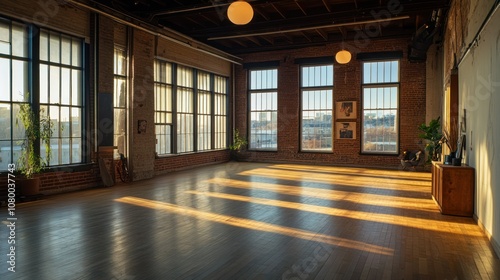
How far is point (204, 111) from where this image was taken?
13.0m

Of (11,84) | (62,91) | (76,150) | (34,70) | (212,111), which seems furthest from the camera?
(212,111)

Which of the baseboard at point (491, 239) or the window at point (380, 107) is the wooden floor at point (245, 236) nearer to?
the baseboard at point (491, 239)

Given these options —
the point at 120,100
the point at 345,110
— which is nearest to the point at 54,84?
the point at 120,100

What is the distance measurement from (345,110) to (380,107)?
45.2 inches

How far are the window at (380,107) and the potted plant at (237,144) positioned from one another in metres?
4.50

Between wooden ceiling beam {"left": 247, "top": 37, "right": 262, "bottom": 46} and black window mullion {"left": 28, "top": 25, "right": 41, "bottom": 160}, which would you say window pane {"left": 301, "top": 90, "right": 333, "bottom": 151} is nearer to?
wooden ceiling beam {"left": 247, "top": 37, "right": 262, "bottom": 46}

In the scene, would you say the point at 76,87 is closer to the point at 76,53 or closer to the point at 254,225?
the point at 76,53

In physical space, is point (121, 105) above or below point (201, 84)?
below

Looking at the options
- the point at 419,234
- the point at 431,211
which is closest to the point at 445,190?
the point at 431,211

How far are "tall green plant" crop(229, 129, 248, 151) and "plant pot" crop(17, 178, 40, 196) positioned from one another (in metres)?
8.27

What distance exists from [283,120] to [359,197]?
7.08 m

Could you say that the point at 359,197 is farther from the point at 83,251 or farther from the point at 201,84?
the point at 201,84

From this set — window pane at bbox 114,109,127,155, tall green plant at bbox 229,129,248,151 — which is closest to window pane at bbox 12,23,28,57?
window pane at bbox 114,109,127,155

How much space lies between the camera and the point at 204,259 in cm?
378
